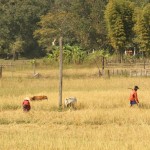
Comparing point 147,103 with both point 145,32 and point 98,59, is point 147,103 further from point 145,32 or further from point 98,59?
point 145,32

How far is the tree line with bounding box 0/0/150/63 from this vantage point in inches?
1826

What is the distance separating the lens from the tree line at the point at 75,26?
46375 mm

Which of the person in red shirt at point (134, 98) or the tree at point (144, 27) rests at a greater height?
the tree at point (144, 27)

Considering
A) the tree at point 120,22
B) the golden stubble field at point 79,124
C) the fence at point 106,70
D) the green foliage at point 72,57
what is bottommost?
the golden stubble field at point 79,124

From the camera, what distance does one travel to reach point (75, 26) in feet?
180

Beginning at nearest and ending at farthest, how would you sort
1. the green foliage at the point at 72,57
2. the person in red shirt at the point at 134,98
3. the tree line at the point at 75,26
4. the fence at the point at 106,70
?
the person in red shirt at the point at 134,98 → the fence at the point at 106,70 → the green foliage at the point at 72,57 → the tree line at the point at 75,26

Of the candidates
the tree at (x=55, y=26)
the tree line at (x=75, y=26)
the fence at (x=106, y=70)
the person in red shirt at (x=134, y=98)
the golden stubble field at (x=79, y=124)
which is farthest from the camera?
the tree at (x=55, y=26)

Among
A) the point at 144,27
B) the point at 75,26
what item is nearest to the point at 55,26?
the point at 75,26

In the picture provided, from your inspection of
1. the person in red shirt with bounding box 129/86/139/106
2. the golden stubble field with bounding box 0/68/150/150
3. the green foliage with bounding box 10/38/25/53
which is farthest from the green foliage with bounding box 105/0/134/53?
the person in red shirt with bounding box 129/86/139/106

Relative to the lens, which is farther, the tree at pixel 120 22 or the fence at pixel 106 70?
the tree at pixel 120 22

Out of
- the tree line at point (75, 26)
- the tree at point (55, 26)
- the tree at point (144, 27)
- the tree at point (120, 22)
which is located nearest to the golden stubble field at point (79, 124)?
the tree line at point (75, 26)

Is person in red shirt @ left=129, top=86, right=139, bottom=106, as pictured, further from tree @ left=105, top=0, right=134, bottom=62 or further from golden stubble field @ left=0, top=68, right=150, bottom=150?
tree @ left=105, top=0, right=134, bottom=62

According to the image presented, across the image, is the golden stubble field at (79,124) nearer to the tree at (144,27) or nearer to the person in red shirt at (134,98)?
the person in red shirt at (134,98)

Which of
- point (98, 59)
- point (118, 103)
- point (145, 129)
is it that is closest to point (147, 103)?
point (118, 103)
